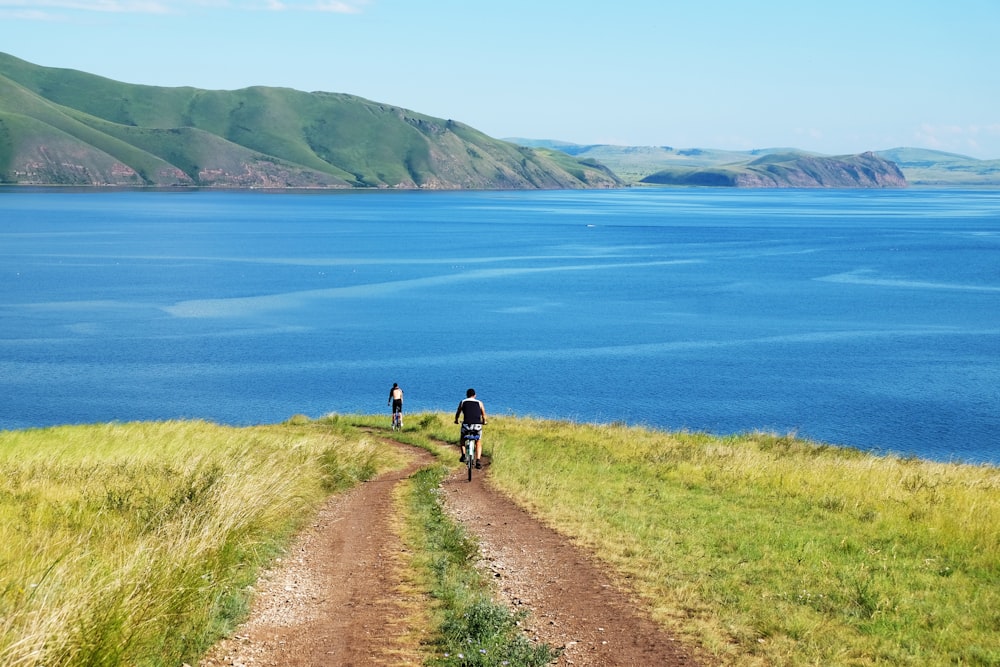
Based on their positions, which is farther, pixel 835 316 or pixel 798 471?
pixel 835 316

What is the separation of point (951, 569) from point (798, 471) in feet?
31.9

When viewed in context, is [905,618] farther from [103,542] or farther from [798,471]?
[798,471]

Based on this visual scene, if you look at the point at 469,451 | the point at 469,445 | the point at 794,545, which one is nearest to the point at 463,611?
the point at 794,545

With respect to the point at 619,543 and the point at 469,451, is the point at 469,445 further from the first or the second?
the point at 619,543

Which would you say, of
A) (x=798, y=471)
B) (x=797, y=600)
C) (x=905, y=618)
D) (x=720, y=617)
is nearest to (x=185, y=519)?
(x=720, y=617)

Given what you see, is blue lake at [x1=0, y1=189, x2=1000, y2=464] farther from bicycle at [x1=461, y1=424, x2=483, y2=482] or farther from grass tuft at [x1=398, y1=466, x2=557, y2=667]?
grass tuft at [x1=398, y1=466, x2=557, y2=667]

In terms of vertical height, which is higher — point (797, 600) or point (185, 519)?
point (185, 519)

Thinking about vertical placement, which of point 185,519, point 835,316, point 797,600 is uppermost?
point 185,519

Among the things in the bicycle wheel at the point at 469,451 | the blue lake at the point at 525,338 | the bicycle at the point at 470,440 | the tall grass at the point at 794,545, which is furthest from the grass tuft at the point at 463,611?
the blue lake at the point at 525,338

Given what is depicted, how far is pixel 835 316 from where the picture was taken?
92.2 m

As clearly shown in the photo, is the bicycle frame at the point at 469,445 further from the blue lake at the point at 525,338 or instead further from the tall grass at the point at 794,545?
the blue lake at the point at 525,338

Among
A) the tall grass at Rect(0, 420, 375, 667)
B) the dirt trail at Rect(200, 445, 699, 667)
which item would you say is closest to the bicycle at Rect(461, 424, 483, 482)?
the tall grass at Rect(0, 420, 375, 667)

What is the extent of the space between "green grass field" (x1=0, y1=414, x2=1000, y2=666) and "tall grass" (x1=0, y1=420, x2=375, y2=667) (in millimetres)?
29

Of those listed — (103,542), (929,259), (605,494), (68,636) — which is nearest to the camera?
(68,636)
